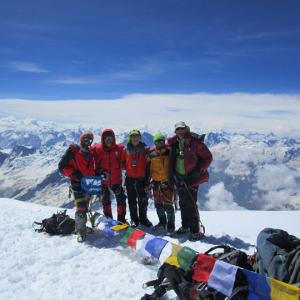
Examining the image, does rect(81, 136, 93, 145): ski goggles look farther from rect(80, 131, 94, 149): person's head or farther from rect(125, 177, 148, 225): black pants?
rect(125, 177, 148, 225): black pants

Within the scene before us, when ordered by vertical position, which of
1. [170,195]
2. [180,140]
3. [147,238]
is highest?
[180,140]

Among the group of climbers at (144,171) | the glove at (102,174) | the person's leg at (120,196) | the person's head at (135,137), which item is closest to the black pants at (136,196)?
the group of climbers at (144,171)

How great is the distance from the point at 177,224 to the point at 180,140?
15.5ft

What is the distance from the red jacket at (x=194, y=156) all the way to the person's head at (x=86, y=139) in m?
2.65

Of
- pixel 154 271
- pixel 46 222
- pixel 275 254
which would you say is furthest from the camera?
pixel 46 222

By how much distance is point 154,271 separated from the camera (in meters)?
8.43

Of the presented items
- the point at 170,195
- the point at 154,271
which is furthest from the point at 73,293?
the point at 170,195

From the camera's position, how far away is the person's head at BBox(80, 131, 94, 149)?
11.4 meters

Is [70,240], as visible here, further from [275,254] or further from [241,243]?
[275,254]

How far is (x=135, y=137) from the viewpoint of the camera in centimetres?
1152

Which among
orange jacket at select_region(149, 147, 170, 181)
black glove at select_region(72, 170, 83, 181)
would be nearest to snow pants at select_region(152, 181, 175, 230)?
orange jacket at select_region(149, 147, 170, 181)

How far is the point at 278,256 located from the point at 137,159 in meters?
6.41

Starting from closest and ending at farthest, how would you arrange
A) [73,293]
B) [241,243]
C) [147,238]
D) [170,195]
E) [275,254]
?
[275,254] < [73,293] < [147,238] < [241,243] < [170,195]

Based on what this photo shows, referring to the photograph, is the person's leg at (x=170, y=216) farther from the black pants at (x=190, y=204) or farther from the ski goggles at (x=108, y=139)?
the ski goggles at (x=108, y=139)
